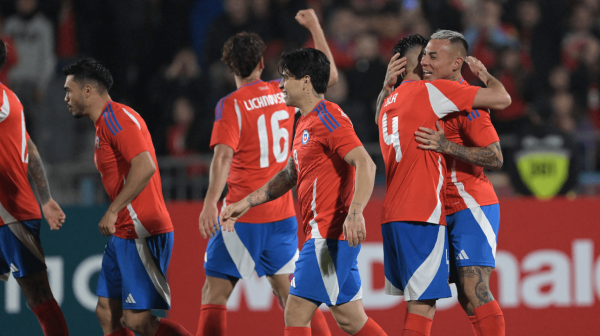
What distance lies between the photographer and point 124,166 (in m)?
4.89

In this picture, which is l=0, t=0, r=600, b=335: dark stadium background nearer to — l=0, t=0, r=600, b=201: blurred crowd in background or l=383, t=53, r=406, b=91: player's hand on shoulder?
l=0, t=0, r=600, b=201: blurred crowd in background

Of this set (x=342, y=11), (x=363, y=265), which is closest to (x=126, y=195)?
(x=363, y=265)

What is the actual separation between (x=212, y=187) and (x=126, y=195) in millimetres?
866

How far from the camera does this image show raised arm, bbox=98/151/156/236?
4.63m

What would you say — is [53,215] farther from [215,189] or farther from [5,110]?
[215,189]

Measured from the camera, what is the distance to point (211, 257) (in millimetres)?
5539

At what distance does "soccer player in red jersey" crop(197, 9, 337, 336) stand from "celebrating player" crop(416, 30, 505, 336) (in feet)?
3.98

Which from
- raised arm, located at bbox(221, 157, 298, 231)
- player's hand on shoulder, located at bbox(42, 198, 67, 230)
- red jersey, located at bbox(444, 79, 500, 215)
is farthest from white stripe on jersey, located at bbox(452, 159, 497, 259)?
player's hand on shoulder, located at bbox(42, 198, 67, 230)

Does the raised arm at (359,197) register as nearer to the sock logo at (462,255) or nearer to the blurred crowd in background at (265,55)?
the sock logo at (462,255)

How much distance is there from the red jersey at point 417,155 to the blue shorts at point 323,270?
1.23 feet

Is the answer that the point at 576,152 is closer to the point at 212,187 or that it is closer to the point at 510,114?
the point at 510,114

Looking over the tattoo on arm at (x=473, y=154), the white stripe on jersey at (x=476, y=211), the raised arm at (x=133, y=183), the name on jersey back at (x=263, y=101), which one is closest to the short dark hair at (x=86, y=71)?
the raised arm at (x=133, y=183)

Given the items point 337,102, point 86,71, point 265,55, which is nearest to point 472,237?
point 86,71

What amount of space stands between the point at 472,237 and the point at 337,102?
5041 mm
